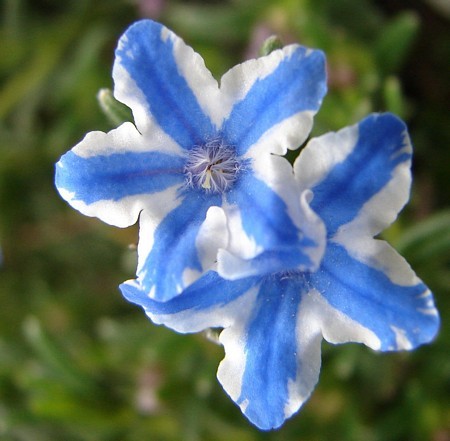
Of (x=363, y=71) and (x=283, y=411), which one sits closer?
(x=283, y=411)

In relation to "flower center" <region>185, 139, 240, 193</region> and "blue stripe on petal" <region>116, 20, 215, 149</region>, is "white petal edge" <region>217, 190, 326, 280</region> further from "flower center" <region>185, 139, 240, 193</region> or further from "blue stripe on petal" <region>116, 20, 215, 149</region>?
"blue stripe on petal" <region>116, 20, 215, 149</region>

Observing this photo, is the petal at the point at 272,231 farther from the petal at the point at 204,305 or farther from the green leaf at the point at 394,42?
the green leaf at the point at 394,42

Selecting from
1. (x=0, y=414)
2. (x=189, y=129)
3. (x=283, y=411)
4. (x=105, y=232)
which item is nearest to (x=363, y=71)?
(x=105, y=232)

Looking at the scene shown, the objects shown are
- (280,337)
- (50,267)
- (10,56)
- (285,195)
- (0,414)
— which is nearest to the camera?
(285,195)

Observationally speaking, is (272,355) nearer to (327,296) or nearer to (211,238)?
(327,296)

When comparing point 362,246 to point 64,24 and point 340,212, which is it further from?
point 64,24

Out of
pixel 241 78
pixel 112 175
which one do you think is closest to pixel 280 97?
pixel 241 78
